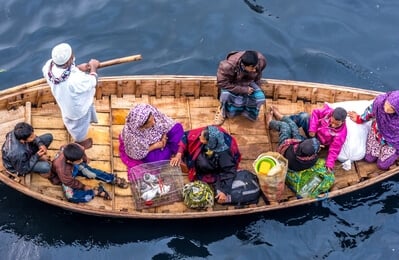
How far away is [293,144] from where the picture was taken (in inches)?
307

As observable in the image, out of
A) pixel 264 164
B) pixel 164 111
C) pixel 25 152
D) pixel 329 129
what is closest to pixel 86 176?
pixel 25 152

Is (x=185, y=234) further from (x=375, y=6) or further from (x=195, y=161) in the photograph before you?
(x=375, y=6)

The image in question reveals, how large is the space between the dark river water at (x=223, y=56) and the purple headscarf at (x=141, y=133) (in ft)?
3.47

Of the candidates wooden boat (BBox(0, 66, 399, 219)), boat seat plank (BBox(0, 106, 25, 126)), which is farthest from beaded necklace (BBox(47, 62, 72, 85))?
boat seat plank (BBox(0, 106, 25, 126))

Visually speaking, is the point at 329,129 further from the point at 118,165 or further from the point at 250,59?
the point at 118,165

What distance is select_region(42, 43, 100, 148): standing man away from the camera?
6.85 m

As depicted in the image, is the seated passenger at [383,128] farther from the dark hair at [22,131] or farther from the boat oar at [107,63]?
the dark hair at [22,131]

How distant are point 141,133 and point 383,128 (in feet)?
10.4

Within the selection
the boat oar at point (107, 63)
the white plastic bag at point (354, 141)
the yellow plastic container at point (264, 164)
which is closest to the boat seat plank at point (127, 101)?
the boat oar at point (107, 63)

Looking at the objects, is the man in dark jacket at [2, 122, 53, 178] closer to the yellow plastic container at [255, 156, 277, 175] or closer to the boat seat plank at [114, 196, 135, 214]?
the boat seat plank at [114, 196, 135, 214]

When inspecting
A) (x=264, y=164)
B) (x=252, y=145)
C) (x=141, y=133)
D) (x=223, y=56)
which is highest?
(x=223, y=56)

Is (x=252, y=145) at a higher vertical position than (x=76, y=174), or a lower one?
higher

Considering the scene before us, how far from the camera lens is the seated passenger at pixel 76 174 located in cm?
707

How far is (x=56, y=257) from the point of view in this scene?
7.91 meters
